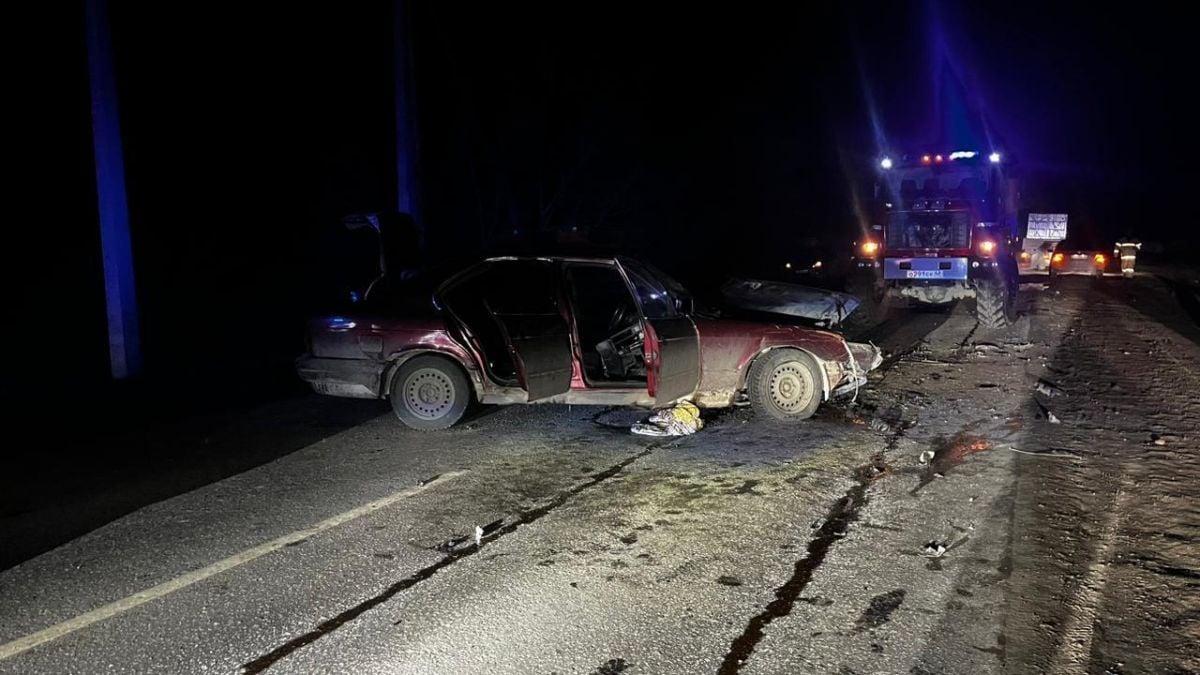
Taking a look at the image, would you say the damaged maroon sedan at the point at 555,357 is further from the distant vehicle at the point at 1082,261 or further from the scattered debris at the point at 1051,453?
the distant vehicle at the point at 1082,261

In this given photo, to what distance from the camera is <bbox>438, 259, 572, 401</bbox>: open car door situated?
7.03 m

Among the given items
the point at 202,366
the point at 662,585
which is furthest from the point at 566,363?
the point at 202,366

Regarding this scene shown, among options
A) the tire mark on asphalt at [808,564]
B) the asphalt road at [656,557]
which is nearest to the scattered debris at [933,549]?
the asphalt road at [656,557]

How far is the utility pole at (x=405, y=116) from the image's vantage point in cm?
1153

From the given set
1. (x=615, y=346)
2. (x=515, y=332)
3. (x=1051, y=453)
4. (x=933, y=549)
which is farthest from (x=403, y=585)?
(x=1051, y=453)

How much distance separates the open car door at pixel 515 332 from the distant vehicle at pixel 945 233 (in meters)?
8.37

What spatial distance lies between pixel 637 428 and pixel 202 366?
22.0ft

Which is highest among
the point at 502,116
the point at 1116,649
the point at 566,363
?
the point at 502,116

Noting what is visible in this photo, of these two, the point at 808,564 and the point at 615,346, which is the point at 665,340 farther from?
the point at 808,564

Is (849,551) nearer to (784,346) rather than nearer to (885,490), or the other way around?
(885,490)

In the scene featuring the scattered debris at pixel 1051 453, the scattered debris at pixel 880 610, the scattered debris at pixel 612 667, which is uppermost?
the scattered debris at pixel 1051 453

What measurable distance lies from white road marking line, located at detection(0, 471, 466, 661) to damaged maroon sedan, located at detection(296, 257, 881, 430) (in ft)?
5.64

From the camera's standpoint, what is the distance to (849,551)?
4539 mm

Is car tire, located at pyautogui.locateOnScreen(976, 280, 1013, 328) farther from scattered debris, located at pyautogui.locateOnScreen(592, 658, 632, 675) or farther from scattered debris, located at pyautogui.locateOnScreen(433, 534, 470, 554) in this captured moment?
scattered debris, located at pyautogui.locateOnScreen(592, 658, 632, 675)
